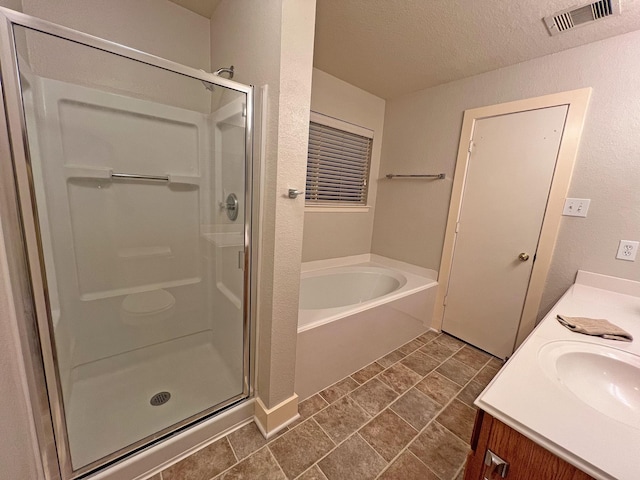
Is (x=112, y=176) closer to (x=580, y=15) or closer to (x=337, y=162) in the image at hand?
(x=337, y=162)

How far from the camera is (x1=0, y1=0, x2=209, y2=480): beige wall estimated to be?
0.69 metres

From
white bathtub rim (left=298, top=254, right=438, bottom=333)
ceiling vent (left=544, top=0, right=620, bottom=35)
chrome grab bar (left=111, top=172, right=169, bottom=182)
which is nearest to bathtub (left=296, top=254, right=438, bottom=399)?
white bathtub rim (left=298, top=254, right=438, bottom=333)

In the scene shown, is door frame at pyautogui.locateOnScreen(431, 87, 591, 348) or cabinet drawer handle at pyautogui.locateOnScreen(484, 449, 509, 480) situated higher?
door frame at pyautogui.locateOnScreen(431, 87, 591, 348)

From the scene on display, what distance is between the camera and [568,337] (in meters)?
0.97

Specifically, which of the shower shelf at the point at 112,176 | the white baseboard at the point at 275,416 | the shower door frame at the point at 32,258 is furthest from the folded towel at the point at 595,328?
the shower shelf at the point at 112,176

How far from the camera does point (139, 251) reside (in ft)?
5.95

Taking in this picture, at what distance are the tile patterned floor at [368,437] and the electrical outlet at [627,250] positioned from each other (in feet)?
3.71

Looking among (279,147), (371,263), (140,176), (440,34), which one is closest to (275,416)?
(279,147)

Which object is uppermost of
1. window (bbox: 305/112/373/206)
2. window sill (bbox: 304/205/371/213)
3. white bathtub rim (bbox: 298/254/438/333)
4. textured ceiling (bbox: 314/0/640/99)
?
textured ceiling (bbox: 314/0/640/99)

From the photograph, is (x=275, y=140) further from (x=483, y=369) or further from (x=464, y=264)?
(x=483, y=369)

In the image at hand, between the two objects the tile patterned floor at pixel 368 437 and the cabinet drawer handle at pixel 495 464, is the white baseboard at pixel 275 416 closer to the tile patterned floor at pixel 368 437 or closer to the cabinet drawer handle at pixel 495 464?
the tile patterned floor at pixel 368 437

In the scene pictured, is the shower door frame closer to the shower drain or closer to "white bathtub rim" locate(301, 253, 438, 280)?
the shower drain

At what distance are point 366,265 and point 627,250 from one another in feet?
6.18

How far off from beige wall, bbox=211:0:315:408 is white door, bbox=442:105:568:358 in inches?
66.0
